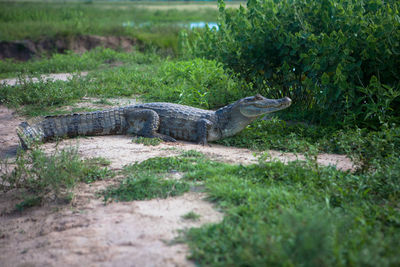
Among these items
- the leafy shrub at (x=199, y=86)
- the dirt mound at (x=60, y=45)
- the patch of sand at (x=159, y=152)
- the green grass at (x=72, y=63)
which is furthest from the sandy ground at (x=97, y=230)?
the dirt mound at (x=60, y=45)

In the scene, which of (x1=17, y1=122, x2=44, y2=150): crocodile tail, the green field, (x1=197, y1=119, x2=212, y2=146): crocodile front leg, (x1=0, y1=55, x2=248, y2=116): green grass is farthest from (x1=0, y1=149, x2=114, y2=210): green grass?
(x1=0, y1=55, x2=248, y2=116): green grass

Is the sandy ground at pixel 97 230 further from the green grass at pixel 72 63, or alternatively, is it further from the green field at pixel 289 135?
the green grass at pixel 72 63

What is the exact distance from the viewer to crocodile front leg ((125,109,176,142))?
17.6 ft

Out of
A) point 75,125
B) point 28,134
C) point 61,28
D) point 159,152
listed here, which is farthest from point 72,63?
point 159,152

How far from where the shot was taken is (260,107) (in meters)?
5.27

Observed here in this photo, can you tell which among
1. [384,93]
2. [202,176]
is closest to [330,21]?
[384,93]

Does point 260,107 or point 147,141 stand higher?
point 260,107

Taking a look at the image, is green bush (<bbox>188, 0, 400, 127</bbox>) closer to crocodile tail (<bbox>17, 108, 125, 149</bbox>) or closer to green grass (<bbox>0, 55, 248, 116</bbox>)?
green grass (<bbox>0, 55, 248, 116</bbox>)

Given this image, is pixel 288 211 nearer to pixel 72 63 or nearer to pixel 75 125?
pixel 75 125

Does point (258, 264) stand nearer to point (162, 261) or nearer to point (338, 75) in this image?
point (162, 261)

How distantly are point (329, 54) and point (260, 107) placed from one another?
1223 mm

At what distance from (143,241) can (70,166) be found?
1.30 meters

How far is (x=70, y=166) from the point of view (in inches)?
142

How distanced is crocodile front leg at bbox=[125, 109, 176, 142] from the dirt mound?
851 cm
